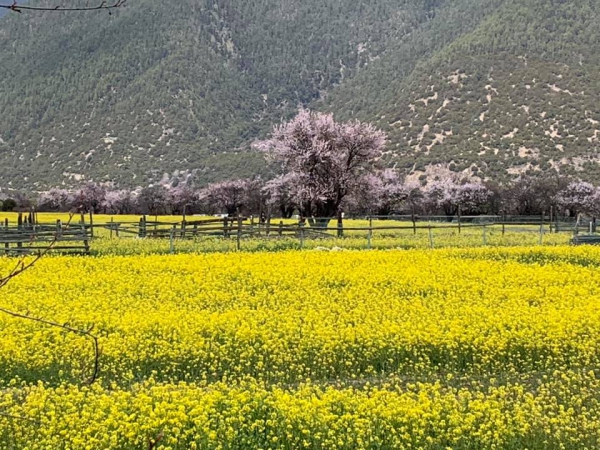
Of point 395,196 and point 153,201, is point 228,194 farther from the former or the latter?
point 395,196

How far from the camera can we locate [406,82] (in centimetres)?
12775

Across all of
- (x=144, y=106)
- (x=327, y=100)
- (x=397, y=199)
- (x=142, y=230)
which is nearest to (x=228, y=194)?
(x=397, y=199)

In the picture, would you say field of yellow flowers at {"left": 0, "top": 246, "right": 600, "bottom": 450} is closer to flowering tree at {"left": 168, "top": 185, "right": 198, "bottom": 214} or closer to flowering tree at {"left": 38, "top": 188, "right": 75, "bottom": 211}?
flowering tree at {"left": 168, "top": 185, "right": 198, "bottom": 214}

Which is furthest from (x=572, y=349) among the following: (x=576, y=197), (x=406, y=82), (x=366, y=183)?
(x=406, y=82)

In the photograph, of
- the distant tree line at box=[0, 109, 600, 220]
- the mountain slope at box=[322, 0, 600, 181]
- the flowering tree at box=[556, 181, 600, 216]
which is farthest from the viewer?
the mountain slope at box=[322, 0, 600, 181]

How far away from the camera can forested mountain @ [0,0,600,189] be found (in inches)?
3799

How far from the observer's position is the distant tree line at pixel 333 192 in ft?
151

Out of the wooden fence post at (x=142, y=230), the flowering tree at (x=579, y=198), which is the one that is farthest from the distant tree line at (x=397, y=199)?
the wooden fence post at (x=142, y=230)

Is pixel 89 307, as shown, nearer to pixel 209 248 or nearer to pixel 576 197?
pixel 209 248

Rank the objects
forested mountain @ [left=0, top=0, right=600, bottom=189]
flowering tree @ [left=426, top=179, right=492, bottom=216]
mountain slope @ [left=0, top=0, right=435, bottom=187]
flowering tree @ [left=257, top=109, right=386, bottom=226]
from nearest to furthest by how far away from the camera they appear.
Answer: flowering tree @ [left=257, top=109, right=386, bottom=226]
flowering tree @ [left=426, top=179, right=492, bottom=216]
forested mountain @ [left=0, top=0, right=600, bottom=189]
mountain slope @ [left=0, top=0, right=435, bottom=187]

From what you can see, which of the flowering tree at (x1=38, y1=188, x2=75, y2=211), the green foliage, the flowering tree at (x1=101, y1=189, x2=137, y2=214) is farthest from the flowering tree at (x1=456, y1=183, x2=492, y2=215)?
the flowering tree at (x1=38, y1=188, x2=75, y2=211)

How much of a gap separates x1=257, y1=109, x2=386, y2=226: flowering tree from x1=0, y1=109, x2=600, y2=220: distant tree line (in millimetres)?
71

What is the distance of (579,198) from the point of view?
7219 centimetres

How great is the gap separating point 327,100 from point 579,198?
9773 cm
